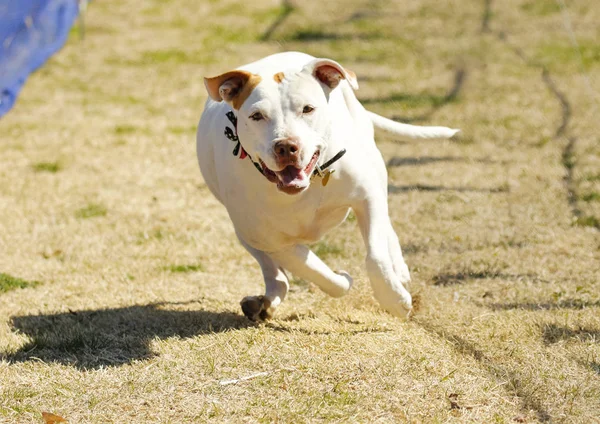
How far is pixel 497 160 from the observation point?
27.9 ft

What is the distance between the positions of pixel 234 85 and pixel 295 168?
49cm

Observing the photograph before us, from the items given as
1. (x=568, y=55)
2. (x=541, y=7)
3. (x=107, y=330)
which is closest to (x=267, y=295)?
(x=107, y=330)

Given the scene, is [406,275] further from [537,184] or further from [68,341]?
[537,184]

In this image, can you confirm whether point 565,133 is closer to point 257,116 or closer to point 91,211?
point 91,211

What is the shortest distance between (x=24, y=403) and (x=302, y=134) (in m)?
1.65

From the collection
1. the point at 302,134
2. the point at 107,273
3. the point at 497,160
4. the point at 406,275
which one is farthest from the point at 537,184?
the point at 302,134

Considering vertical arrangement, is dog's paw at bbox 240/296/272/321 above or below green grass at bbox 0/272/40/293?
above

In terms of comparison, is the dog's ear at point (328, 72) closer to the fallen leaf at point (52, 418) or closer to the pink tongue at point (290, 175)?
the pink tongue at point (290, 175)

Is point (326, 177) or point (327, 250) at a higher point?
point (326, 177)

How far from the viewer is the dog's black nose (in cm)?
393

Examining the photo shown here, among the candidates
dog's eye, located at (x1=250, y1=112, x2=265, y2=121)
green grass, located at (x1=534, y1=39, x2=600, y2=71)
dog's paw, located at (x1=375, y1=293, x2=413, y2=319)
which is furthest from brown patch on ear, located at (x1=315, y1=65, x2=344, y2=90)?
green grass, located at (x1=534, y1=39, x2=600, y2=71)

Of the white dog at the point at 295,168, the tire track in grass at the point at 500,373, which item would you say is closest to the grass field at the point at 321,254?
the tire track in grass at the point at 500,373

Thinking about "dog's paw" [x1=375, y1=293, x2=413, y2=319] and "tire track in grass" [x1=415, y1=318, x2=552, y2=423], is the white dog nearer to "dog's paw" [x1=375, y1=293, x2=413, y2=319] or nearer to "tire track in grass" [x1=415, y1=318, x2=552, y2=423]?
"dog's paw" [x1=375, y1=293, x2=413, y2=319]

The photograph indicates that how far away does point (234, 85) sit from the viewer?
4.20 metres
